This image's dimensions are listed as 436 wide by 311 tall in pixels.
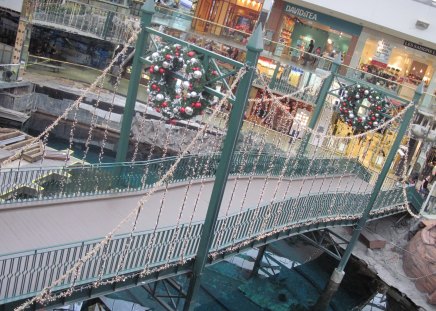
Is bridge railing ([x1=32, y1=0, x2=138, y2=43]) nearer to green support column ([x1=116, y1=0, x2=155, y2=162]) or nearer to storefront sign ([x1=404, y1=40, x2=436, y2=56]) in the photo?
green support column ([x1=116, y1=0, x2=155, y2=162])

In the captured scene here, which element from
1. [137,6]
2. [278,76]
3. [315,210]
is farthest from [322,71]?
[315,210]

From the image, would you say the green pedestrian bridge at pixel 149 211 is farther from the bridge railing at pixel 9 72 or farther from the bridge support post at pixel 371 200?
the bridge railing at pixel 9 72

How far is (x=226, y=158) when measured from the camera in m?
12.4

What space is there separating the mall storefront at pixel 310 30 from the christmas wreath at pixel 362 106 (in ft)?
46.0

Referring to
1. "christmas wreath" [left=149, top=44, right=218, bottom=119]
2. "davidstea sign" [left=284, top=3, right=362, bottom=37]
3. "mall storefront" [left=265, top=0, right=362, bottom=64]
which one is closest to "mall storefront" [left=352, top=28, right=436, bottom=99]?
"davidstea sign" [left=284, top=3, right=362, bottom=37]

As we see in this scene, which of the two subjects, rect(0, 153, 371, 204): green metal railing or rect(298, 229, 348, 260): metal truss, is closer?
rect(0, 153, 371, 204): green metal railing

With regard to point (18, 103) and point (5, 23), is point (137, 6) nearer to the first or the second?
point (5, 23)

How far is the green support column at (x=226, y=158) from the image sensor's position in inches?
460

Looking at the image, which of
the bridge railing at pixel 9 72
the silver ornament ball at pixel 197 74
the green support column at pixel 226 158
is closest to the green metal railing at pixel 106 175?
the green support column at pixel 226 158

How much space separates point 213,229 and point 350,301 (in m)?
13.5

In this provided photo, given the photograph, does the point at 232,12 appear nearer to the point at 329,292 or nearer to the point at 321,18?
the point at 321,18

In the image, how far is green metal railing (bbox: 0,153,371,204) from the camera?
13.4 meters

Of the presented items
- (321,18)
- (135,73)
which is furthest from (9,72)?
(321,18)

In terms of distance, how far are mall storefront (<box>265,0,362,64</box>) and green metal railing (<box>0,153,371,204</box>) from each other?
57.5 feet
